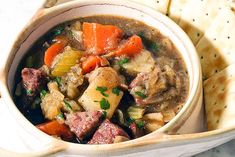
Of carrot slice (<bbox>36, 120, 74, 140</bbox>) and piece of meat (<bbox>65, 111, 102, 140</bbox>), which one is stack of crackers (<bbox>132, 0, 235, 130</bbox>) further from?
carrot slice (<bbox>36, 120, 74, 140</bbox>)

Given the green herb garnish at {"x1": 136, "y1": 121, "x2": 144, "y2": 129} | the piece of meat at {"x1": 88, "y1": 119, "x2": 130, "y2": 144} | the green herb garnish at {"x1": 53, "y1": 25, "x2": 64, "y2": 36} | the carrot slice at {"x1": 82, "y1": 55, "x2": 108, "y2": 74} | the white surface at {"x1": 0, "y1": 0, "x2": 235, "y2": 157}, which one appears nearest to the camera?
the piece of meat at {"x1": 88, "y1": 119, "x2": 130, "y2": 144}

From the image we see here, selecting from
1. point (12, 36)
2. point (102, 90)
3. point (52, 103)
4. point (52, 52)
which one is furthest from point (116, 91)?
point (12, 36)

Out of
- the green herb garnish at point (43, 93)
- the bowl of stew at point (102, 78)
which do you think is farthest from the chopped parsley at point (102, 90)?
the green herb garnish at point (43, 93)

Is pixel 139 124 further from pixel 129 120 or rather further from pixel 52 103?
pixel 52 103

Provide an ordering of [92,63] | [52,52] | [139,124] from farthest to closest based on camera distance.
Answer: [52,52]
[92,63]
[139,124]

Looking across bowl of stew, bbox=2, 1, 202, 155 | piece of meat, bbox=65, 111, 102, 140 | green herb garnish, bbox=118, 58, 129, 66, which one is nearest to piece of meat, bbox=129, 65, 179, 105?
bowl of stew, bbox=2, 1, 202, 155

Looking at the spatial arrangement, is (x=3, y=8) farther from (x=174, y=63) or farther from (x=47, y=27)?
(x=174, y=63)

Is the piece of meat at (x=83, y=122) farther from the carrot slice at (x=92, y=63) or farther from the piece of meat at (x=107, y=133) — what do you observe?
the carrot slice at (x=92, y=63)
